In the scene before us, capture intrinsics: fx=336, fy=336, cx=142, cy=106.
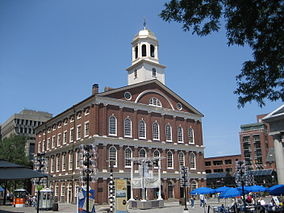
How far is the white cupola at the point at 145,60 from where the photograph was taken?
56362mm

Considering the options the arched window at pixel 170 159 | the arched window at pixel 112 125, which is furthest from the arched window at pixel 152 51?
the arched window at pixel 170 159

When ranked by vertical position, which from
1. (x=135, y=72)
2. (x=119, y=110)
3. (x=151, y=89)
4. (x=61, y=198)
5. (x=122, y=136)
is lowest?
(x=61, y=198)

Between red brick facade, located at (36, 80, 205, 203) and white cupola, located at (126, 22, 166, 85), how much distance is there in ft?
15.8

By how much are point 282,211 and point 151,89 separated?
33632mm

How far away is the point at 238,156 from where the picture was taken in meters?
105

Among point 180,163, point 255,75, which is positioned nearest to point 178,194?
point 180,163

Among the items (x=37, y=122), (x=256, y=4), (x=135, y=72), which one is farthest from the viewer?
(x=37, y=122)

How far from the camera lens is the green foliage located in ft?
201

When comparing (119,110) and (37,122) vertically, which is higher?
(37,122)

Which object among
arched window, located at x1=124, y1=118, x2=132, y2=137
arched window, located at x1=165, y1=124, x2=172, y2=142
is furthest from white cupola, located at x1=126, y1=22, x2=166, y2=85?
arched window, located at x1=124, y1=118, x2=132, y2=137

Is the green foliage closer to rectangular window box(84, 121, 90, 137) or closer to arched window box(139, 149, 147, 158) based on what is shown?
rectangular window box(84, 121, 90, 137)

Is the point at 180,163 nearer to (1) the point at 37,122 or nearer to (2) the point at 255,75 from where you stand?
(2) the point at 255,75

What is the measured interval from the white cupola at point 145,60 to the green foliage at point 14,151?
81.2 ft

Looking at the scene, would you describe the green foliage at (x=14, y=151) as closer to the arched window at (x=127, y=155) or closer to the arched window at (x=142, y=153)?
the arched window at (x=127, y=155)
